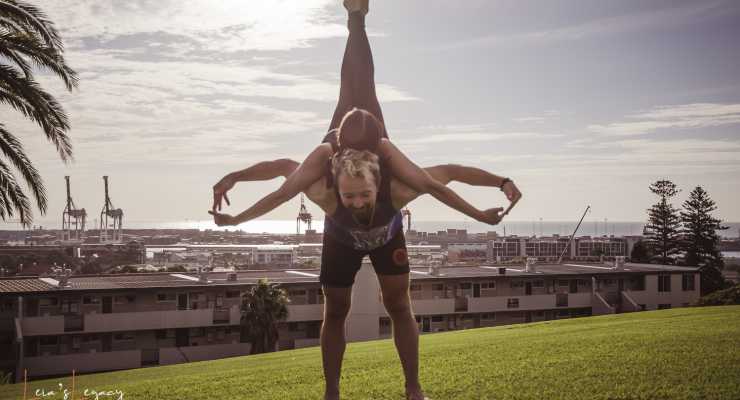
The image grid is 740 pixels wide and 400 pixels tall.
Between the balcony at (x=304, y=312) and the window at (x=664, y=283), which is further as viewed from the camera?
the window at (x=664, y=283)

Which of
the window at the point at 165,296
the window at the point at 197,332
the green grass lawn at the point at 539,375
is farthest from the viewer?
the window at the point at 165,296

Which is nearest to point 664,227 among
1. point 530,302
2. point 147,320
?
point 530,302

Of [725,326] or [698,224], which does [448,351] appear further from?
[698,224]

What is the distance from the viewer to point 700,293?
64625 millimetres

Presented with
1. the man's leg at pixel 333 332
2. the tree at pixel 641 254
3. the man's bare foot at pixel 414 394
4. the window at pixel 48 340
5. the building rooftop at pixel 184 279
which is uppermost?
the man's leg at pixel 333 332

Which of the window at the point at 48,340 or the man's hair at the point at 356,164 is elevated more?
the man's hair at the point at 356,164

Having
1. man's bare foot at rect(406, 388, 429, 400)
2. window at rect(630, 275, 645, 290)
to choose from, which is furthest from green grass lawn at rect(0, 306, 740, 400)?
window at rect(630, 275, 645, 290)

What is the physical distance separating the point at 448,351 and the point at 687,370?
226 inches

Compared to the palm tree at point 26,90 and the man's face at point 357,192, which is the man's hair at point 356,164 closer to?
the man's face at point 357,192

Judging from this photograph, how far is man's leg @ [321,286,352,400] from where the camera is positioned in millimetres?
7605

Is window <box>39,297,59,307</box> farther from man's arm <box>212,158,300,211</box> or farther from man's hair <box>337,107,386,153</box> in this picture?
man's hair <box>337,107,386,153</box>

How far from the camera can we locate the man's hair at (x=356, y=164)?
669 cm

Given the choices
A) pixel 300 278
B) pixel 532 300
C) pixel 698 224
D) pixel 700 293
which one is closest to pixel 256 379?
pixel 300 278

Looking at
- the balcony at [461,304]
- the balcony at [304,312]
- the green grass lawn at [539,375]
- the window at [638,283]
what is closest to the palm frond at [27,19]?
the green grass lawn at [539,375]
